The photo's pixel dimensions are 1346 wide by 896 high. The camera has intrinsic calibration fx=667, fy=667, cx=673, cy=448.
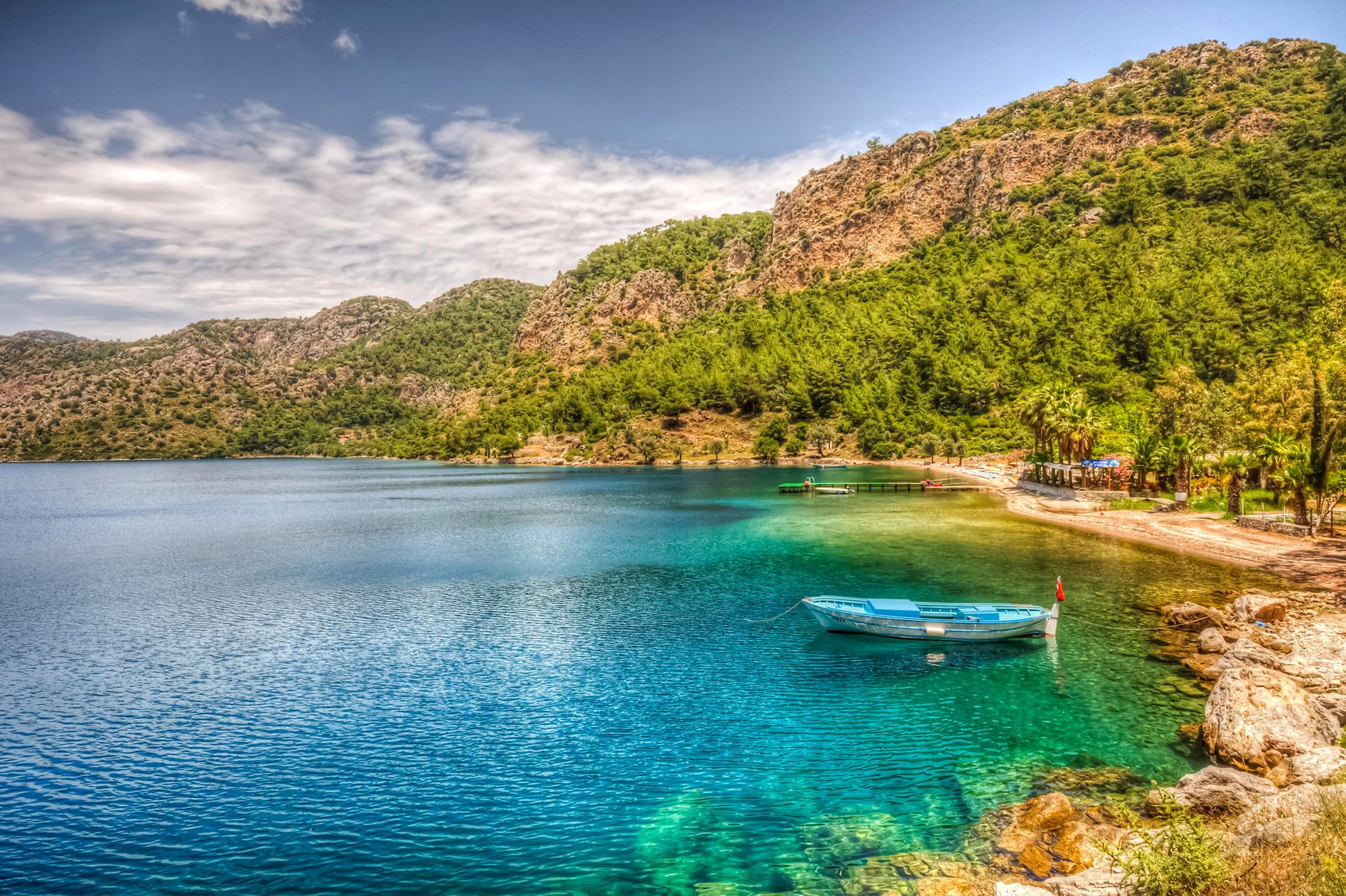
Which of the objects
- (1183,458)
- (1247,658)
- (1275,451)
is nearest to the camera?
(1247,658)

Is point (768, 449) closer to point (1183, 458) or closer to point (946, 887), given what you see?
point (1183, 458)

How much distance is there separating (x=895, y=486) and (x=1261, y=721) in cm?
8709

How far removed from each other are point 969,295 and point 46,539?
603 ft

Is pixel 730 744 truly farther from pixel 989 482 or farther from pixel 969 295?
pixel 969 295

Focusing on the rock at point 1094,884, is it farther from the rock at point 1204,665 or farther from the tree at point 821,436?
the tree at point 821,436

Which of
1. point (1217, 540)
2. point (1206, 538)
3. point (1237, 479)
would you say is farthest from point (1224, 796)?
point (1237, 479)

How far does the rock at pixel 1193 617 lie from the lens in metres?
30.3

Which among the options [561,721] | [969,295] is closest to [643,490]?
[561,721]

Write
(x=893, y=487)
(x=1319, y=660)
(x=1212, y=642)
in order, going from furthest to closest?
1. (x=893, y=487)
2. (x=1212, y=642)
3. (x=1319, y=660)

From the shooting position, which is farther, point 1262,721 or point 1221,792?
point 1262,721

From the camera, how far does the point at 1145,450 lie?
67250 mm

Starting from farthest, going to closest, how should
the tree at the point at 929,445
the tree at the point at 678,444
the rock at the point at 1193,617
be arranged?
1. the tree at the point at 678,444
2. the tree at the point at 929,445
3. the rock at the point at 1193,617

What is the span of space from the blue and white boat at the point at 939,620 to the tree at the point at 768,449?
128563 mm

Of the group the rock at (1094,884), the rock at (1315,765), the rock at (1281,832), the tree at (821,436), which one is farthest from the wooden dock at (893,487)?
the rock at (1281,832)
